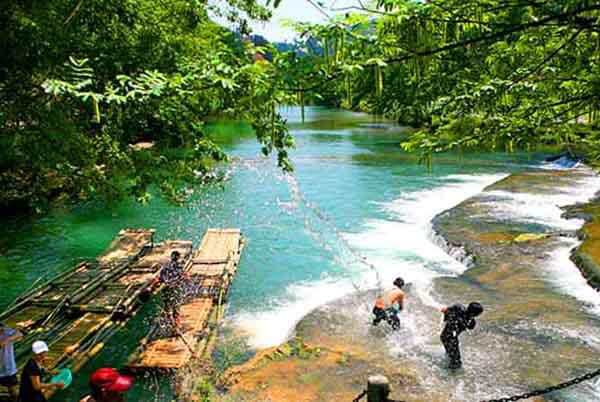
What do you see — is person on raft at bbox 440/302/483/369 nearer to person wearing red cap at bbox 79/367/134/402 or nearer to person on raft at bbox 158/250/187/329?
person on raft at bbox 158/250/187/329

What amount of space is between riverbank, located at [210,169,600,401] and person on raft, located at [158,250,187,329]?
241 centimetres

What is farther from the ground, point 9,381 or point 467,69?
point 467,69

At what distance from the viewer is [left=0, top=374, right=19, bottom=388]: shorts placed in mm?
8555

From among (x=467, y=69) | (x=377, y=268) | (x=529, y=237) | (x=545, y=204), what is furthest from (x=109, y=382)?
(x=545, y=204)

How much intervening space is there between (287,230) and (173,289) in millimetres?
9971

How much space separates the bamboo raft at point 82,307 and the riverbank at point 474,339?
135 inches

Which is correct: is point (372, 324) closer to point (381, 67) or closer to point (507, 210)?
point (381, 67)

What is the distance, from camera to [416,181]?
107 feet

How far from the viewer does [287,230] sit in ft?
73.6

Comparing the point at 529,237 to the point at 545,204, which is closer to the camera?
the point at 529,237

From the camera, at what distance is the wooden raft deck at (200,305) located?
10461 mm

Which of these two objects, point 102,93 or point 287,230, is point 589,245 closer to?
point 287,230

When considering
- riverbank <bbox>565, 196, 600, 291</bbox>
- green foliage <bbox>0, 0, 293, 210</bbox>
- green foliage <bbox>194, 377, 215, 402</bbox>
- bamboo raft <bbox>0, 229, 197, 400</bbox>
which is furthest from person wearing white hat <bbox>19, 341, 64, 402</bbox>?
riverbank <bbox>565, 196, 600, 291</bbox>

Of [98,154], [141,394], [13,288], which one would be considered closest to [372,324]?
[141,394]
